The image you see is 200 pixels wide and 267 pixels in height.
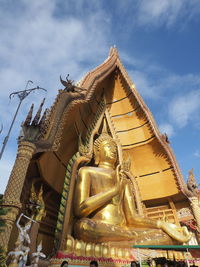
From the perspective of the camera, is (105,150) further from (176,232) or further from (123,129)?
(176,232)

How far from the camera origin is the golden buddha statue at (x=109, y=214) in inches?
154

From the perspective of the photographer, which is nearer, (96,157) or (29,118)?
(29,118)

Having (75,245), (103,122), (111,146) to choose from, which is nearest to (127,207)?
(111,146)

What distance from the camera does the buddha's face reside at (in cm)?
569

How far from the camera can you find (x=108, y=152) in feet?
18.7

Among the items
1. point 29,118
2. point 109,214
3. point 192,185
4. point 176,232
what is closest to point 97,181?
point 109,214

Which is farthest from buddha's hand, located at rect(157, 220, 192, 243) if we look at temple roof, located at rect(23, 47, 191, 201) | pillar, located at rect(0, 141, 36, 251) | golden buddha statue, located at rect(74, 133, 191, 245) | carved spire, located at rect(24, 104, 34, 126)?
carved spire, located at rect(24, 104, 34, 126)

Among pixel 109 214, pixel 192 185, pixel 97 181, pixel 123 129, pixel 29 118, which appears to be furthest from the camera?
pixel 123 129

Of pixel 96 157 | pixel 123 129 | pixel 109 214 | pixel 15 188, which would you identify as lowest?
pixel 15 188

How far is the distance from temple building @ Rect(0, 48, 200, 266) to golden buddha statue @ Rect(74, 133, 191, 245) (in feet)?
0.06

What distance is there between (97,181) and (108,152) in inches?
38.6

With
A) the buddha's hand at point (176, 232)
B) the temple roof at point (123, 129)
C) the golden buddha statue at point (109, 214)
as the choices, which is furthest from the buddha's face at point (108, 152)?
the buddha's hand at point (176, 232)

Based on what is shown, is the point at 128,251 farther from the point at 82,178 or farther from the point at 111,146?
the point at 111,146

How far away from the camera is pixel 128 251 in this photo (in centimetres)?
379
